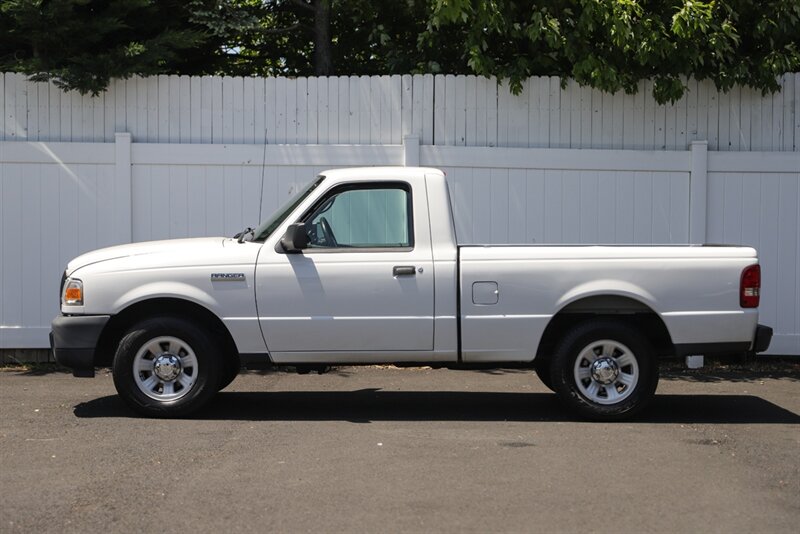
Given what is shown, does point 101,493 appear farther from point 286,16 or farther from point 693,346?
point 286,16

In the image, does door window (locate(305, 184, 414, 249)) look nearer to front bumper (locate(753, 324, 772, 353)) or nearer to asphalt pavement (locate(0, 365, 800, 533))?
asphalt pavement (locate(0, 365, 800, 533))

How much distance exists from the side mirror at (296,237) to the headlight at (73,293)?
1.57 m

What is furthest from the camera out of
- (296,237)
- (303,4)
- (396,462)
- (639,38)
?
(303,4)

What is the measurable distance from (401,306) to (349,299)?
1.28 ft

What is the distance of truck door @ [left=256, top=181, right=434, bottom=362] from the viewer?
340 inches

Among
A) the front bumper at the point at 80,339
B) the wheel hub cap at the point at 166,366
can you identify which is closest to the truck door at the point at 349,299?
the wheel hub cap at the point at 166,366

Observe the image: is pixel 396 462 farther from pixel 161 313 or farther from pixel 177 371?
pixel 161 313

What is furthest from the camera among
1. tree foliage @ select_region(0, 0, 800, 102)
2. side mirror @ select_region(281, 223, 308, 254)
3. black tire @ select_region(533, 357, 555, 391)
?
tree foliage @ select_region(0, 0, 800, 102)

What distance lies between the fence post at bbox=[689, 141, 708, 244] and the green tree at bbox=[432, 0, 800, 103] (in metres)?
0.61

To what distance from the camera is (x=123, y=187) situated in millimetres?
11508

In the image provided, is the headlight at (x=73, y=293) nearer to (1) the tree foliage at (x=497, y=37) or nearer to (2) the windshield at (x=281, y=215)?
(2) the windshield at (x=281, y=215)

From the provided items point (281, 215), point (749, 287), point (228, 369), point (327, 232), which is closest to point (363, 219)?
point (327, 232)

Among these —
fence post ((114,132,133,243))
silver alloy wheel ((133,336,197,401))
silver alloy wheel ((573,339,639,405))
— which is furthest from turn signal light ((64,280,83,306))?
silver alloy wheel ((573,339,639,405))

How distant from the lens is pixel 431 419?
347 inches
